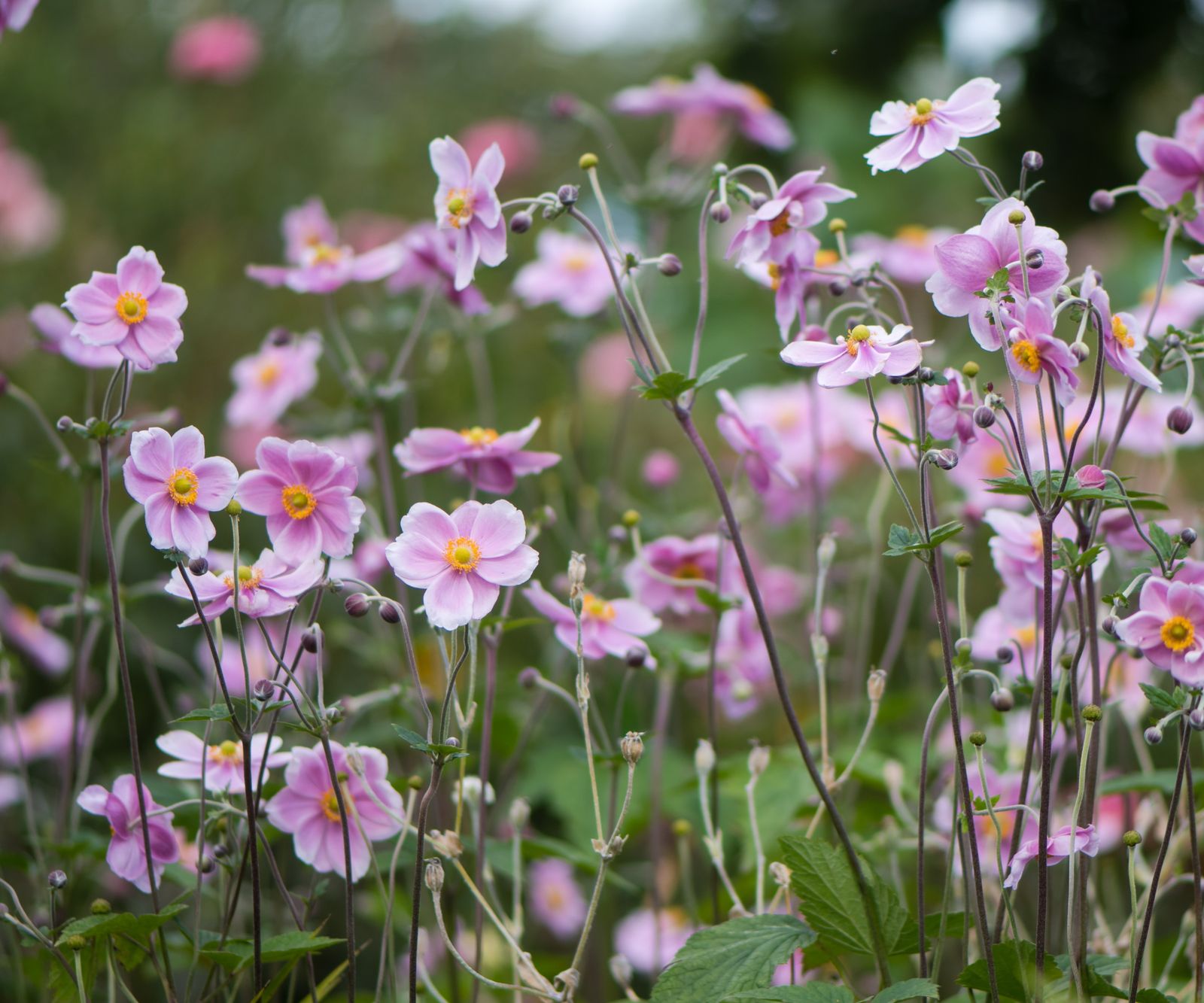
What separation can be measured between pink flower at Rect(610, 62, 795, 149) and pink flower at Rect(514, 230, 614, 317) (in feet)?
0.85

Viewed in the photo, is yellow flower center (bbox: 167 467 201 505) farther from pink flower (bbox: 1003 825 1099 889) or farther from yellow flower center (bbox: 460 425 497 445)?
pink flower (bbox: 1003 825 1099 889)

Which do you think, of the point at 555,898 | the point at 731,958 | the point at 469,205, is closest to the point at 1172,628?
the point at 731,958

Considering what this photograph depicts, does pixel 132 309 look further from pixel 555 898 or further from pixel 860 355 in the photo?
pixel 555 898

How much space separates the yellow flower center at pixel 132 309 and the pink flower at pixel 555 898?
1.37 metres

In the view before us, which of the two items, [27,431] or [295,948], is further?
[27,431]

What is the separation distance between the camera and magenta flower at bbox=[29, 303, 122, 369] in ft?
4.22

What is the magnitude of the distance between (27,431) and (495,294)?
146 cm

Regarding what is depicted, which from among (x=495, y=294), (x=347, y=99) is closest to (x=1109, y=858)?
(x=495, y=294)

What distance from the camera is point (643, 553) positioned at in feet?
4.81

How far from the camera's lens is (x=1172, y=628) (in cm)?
99

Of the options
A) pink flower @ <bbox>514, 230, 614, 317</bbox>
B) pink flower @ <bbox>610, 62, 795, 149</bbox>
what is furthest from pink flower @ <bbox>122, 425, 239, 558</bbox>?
pink flower @ <bbox>610, 62, 795, 149</bbox>

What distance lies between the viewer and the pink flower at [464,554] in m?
1.02

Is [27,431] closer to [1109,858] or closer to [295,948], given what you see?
[295,948]

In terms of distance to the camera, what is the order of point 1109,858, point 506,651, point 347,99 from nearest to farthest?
point 1109,858, point 506,651, point 347,99
